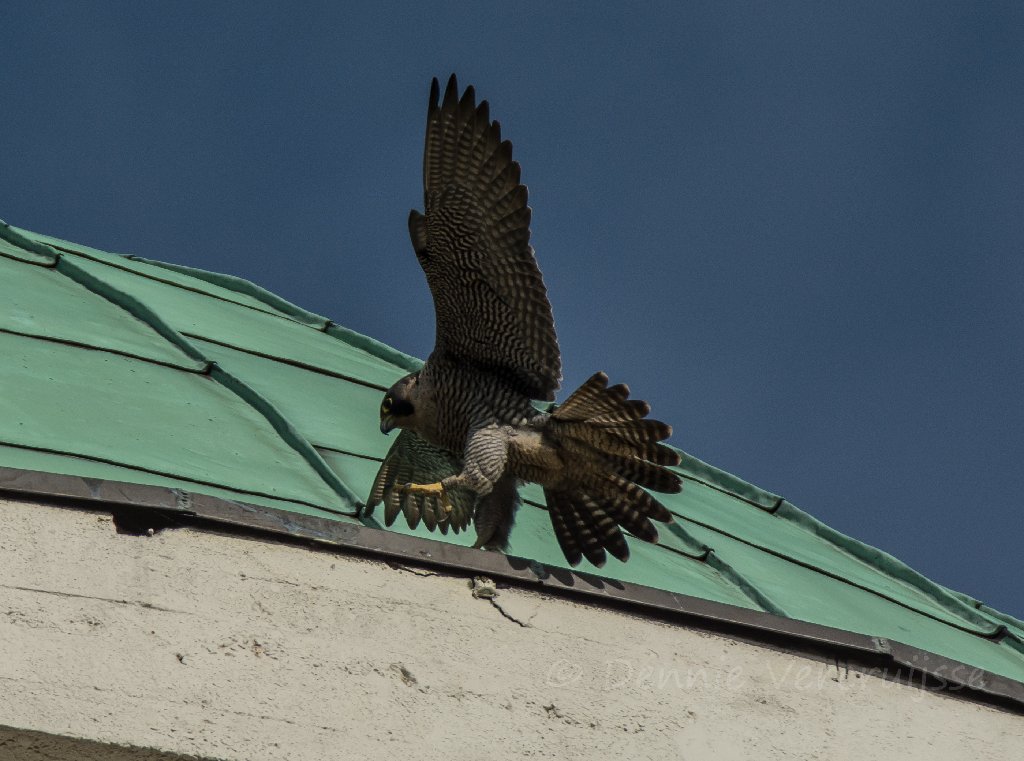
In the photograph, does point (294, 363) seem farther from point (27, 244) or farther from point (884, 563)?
point (884, 563)

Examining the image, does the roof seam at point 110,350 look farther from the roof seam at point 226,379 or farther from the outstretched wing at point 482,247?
the outstretched wing at point 482,247

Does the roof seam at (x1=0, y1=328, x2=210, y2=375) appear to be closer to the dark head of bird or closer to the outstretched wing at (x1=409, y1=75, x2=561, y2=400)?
the dark head of bird

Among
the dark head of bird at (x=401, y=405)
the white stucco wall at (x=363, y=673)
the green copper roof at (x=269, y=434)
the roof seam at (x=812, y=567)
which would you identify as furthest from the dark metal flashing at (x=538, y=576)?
the roof seam at (x=812, y=567)

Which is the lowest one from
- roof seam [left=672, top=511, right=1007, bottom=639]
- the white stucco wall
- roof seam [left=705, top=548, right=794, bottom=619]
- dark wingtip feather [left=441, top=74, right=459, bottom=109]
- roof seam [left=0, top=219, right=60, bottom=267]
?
the white stucco wall

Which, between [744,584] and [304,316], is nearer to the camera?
[744,584]

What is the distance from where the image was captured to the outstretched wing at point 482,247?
8.70m

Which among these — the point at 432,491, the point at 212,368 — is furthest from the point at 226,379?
the point at 432,491

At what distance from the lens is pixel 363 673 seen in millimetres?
7016

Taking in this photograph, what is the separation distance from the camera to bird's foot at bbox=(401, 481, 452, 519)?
8664 millimetres

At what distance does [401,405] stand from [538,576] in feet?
6.75

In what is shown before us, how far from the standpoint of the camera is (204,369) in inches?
434

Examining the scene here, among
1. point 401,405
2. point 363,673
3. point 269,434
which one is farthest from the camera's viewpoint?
point 269,434

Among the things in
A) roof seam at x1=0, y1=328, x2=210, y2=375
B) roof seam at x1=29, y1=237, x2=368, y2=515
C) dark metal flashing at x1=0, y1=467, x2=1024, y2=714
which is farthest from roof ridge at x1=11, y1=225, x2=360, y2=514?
dark metal flashing at x1=0, y1=467, x2=1024, y2=714

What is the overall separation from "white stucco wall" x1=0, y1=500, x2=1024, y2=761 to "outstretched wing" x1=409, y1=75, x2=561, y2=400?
1.83 m
